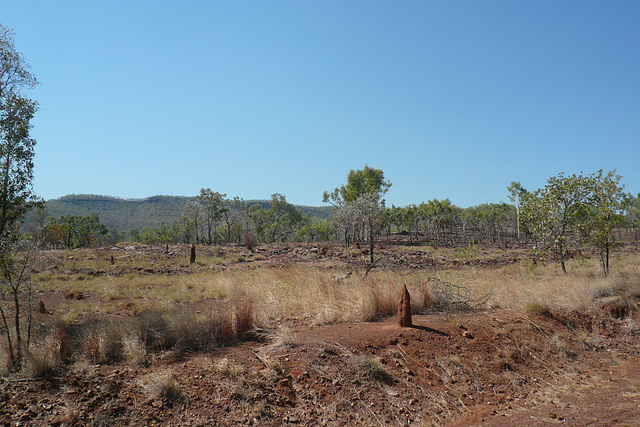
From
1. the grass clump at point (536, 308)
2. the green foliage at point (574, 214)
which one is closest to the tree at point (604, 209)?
the green foliage at point (574, 214)

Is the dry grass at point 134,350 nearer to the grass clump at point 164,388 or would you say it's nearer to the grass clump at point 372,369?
the grass clump at point 164,388

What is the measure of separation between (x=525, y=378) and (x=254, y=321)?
4.89 metres

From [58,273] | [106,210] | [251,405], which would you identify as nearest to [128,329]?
[251,405]

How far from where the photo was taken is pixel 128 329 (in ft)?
19.4

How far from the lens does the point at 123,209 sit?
4779 inches

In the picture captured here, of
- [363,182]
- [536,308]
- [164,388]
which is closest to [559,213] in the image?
[536,308]

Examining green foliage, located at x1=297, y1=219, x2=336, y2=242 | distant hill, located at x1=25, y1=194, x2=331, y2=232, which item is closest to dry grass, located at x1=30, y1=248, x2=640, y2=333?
green foliage, located at x1=297, y1=219, x2=336, y2=242

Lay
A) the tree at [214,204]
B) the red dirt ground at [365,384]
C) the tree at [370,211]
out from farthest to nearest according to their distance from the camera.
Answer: the tree at [214,204]
the tree at [370,211]
the red dirt ground at [365,384]

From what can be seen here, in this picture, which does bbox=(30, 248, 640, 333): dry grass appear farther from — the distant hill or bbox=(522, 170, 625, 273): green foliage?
the distant hill

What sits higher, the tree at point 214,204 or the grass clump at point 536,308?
the tree at point 214,204

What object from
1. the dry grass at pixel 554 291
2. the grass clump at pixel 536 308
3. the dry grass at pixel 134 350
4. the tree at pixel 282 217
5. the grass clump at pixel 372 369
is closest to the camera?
the dry grass at pixel 134 350

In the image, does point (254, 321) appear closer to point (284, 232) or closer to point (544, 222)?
point (544, 222)

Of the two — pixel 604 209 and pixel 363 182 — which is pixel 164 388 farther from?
pixel 363 182

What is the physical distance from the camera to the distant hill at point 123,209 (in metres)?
105
